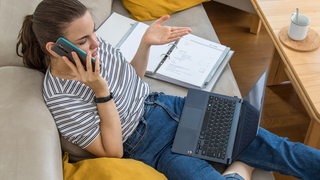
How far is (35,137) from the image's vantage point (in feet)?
3.81

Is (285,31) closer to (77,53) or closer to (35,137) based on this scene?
(77,53)

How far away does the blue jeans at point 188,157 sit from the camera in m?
1.31

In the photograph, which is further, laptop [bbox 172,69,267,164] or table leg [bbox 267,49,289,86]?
table leg [bbox 267,49,289,86]

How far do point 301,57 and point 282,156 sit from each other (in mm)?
382

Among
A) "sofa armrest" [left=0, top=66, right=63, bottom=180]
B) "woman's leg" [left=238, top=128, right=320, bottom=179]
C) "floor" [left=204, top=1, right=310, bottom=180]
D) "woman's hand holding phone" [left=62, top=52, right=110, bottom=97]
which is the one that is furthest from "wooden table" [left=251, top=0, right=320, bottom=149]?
"sofa armrest" [left=0, top=66, right=63, bottom=180]

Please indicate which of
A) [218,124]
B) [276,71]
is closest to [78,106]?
[218,124]

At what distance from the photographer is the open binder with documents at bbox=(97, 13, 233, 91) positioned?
162 cm

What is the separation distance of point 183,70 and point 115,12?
45 centimetres

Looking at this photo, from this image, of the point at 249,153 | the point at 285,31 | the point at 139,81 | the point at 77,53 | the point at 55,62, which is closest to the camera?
the point at 77,53

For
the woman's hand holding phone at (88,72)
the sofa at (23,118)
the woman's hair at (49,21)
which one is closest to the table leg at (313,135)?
the sofa at (23,118)

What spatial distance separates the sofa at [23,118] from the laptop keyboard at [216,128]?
12cm

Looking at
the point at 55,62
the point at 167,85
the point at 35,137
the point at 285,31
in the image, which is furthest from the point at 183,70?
A: the point at 35,137

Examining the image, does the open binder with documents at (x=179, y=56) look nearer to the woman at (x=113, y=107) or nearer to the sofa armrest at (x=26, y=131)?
the woman at (x=113, y=107)

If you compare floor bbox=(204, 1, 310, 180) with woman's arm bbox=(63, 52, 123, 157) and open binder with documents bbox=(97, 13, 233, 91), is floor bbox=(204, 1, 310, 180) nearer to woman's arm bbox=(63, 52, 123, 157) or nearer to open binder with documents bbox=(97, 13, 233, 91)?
open binder with documents bbox=(97, 13, 233, 91)
